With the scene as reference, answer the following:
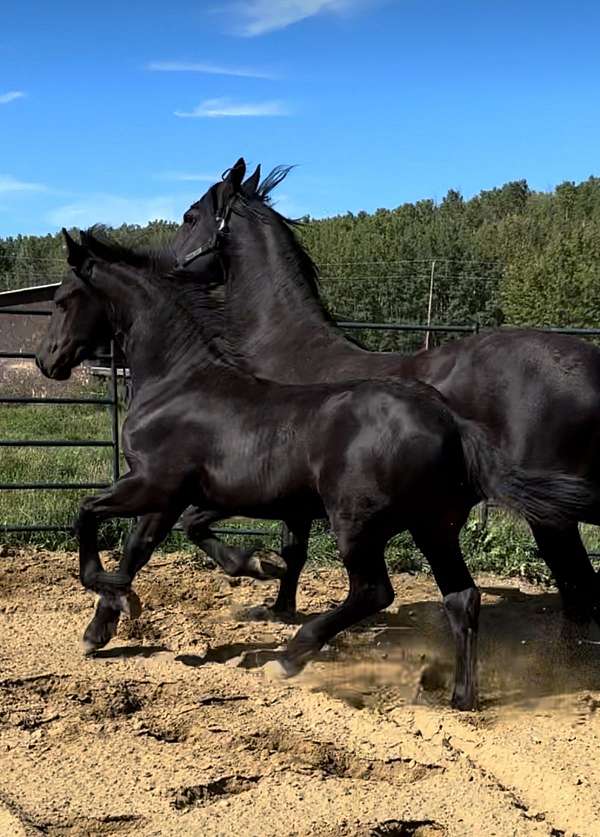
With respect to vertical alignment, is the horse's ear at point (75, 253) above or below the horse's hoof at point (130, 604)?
above

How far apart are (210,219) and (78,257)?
1.27 m

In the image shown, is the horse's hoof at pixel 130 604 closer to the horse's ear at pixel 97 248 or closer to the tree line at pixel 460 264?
the horse's ear at pixel 97 248

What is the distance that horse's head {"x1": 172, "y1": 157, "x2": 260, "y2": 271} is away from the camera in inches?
215

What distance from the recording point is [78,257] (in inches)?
178

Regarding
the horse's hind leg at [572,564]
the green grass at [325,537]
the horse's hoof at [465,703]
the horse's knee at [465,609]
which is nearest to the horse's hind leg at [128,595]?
the horse's knee at [465,609]

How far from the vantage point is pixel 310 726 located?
3.51 meters

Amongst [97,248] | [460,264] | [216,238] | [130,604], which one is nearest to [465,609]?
[130,604]

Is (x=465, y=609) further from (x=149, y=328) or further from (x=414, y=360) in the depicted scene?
(x=149, y=328)

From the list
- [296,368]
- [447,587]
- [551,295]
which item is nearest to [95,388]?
[296,368]

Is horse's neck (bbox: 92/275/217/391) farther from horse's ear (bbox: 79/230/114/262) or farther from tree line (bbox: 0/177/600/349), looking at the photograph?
tree line (bbox: 0/177/600/349)

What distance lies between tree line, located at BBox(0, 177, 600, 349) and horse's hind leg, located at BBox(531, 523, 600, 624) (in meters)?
37.4

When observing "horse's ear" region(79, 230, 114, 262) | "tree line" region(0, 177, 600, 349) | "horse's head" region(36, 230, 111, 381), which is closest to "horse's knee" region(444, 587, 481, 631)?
"horse's head" region(36, 230, 111, 381)

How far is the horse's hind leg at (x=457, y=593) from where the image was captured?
12.7 ft

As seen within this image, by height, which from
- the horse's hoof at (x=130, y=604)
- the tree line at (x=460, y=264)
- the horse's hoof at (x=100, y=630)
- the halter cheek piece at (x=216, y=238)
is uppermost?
the tree line at (x=460, y=264)
